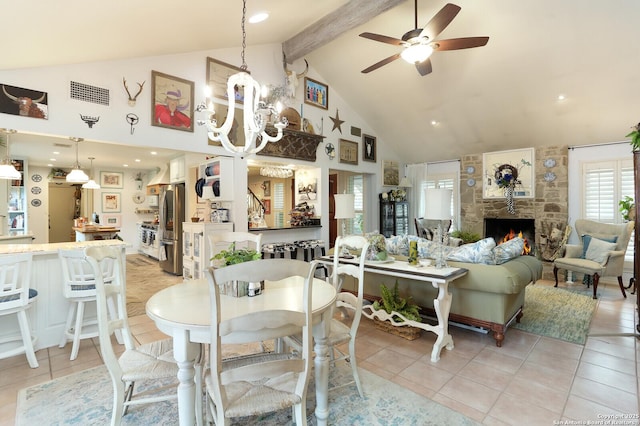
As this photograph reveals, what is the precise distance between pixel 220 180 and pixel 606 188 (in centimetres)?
649

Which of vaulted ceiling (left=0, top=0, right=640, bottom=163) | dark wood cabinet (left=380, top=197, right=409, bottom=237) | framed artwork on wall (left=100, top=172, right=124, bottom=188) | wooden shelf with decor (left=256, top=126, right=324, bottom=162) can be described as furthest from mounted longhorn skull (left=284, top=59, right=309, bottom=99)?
framed artwork on wall (left=100, top=172, right=124, bottom=188)

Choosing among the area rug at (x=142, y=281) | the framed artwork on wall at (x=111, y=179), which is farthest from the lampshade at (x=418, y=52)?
the framed artwork on wall at (x=111, y=179)

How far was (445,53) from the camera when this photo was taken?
482 centimetres

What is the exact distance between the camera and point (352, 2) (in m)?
4.13

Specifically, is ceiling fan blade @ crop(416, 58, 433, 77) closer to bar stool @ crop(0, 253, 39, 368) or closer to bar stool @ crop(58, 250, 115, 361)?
bar stool @ crop(58, 250, 115, 361)

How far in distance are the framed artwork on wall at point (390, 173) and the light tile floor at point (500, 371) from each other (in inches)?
180

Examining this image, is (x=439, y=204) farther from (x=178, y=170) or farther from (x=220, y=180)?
(x=178, y=170)

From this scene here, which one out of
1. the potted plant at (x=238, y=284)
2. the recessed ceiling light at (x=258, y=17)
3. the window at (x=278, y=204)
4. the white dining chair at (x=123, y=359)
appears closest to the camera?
the white dining chair at (x=123, y=359)

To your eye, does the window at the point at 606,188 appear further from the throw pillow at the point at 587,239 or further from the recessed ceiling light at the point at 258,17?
the recessed ceiling light at the point at 258,17

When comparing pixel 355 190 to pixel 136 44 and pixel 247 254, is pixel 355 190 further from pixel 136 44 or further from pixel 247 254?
pixel 247 254

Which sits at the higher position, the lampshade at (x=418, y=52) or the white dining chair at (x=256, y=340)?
the lampshade at (x=418, y=52)

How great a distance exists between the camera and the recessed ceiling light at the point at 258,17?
3.62 metres

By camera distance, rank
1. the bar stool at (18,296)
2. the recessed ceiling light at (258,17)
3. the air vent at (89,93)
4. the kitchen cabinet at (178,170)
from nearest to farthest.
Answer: the bar stool at (18,296)
the air vent at (89,93)
the recessed ceiling light at (258,17)
the kitchen cabinet at (178,170)

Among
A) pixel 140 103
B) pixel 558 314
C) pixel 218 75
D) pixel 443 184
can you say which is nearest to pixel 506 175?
pixel 443 184
